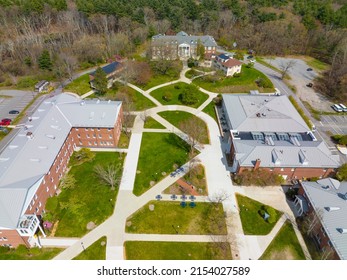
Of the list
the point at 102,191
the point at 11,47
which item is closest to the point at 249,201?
the point at 102,191

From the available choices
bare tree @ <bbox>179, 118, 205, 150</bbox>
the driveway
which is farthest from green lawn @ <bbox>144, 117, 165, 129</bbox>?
the driveway

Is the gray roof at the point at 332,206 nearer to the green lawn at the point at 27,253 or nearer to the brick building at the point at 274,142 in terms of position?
the brick building at the point at 274,142

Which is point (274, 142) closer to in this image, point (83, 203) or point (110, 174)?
point (110, 174)

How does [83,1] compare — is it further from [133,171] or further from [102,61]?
[133,171]

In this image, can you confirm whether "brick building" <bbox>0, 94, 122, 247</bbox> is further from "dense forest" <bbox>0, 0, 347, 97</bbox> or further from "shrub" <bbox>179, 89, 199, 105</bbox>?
"dense forest" <bbox>0, 0, 347, 97</bbox>

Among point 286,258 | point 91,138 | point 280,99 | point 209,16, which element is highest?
point 209,16

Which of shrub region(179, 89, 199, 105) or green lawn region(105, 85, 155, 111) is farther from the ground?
shrub region(179, 89, 199, 105)

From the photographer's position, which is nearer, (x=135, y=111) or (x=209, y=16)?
(x=135, y=111)

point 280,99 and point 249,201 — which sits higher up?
point 280,99
